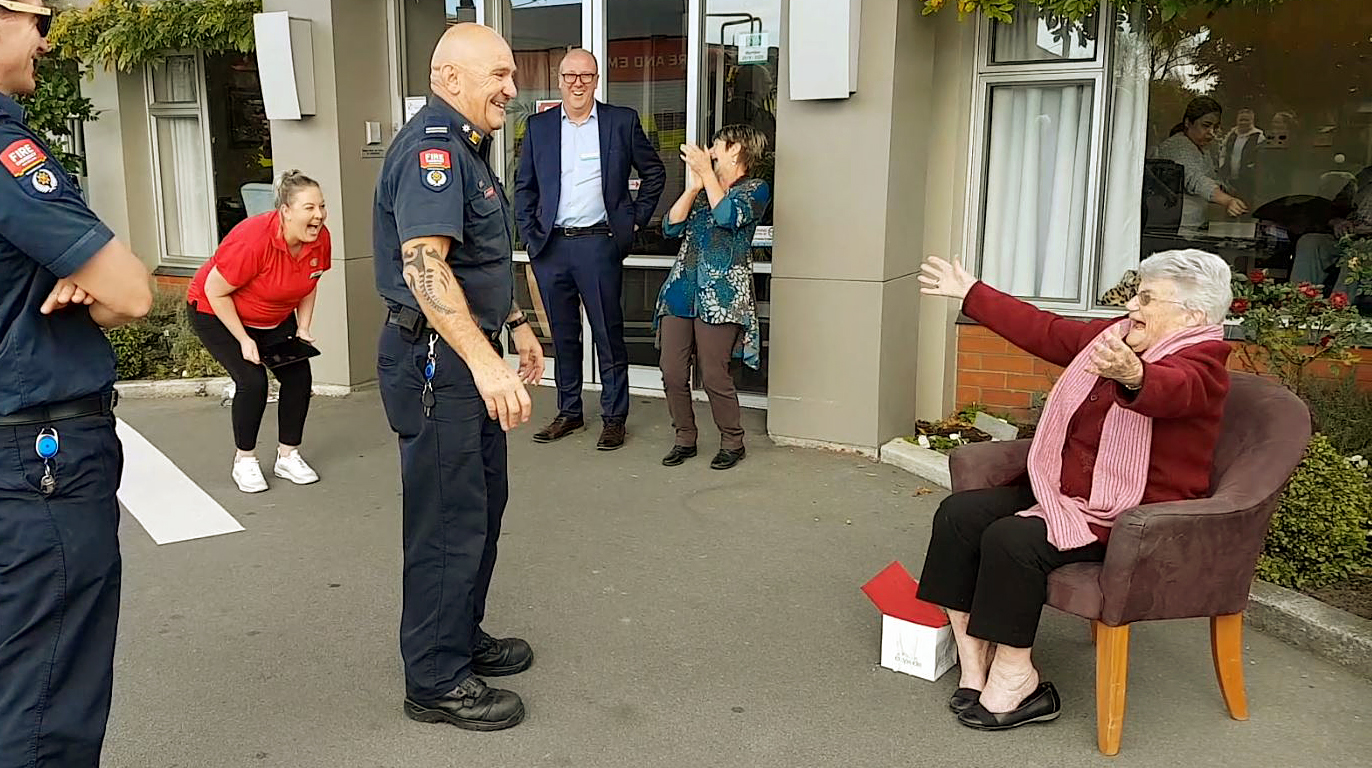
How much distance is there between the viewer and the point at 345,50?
23.4 ft

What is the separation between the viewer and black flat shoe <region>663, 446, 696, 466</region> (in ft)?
18.7

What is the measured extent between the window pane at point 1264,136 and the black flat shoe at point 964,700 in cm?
342

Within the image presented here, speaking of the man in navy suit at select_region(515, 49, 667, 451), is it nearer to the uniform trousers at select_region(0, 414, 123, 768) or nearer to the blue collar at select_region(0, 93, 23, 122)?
the uniform trousers at select_region(0, 414, 123, 768)

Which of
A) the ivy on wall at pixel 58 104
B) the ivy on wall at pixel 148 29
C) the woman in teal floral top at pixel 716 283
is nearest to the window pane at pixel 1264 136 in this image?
the woman in teal floral top at pixel 716 283

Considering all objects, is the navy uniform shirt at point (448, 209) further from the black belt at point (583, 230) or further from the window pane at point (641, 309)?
the window pane at point (641, 309)

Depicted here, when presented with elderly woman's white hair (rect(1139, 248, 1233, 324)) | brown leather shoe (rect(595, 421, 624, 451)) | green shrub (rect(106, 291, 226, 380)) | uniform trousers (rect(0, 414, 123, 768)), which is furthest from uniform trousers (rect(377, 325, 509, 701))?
green shrub (rect(106, 291, 226, 380))

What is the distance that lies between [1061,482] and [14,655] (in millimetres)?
2600

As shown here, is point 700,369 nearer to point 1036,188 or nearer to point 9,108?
point 1036,188

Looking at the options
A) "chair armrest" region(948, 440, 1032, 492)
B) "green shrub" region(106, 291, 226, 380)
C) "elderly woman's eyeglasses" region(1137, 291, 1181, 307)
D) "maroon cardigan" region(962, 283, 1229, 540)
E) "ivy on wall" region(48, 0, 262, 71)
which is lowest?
"green shrub" region(106, 291, 226, 380)

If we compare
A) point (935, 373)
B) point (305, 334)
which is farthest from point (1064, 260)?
point (305, 334)

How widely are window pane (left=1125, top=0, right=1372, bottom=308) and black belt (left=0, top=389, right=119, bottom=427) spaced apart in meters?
5.07

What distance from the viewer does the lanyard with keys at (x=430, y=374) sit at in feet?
9.80

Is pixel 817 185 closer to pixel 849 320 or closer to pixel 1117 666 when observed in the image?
pixel 849 320

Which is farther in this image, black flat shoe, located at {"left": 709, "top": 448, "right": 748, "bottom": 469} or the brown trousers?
black flat shoe, located at {"left": 709, "top": 448, "right": 748, "bottom": 469}
